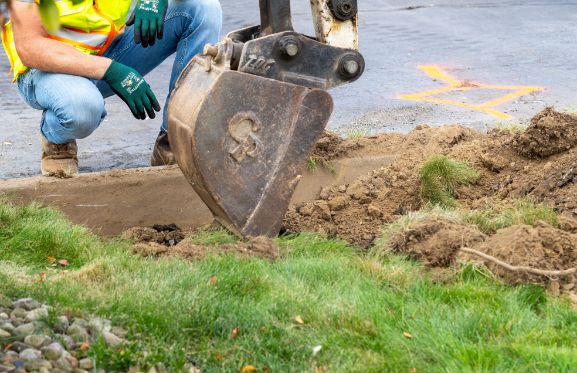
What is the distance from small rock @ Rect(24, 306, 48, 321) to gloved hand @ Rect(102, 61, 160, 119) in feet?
6.55

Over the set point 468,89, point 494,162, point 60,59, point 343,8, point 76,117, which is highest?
point 343,8

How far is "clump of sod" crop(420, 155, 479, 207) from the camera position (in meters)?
5.64

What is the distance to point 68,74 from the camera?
575cm

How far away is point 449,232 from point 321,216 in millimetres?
1118

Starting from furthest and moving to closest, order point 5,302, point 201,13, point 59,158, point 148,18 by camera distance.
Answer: point 201,13 < point 59,158 < point 148,18 < point 5,302

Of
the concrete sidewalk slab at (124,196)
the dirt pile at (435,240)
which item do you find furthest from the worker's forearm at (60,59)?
the dirt pile at (435,240)

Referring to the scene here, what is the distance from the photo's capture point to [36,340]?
11.6 ft

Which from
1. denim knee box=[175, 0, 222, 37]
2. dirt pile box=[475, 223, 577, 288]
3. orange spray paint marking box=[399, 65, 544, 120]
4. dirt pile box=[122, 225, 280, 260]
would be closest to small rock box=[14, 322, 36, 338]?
dirt pile box=[122, 225, 280, 260]

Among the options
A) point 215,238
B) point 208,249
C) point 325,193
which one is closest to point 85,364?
point 208,249

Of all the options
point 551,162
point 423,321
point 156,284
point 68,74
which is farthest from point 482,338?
point 68,74

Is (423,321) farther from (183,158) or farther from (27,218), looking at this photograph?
(27,218)

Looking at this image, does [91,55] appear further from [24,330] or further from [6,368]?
[6,368]

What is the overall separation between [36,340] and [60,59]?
251 centimetres

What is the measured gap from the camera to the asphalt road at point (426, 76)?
24.2ft
